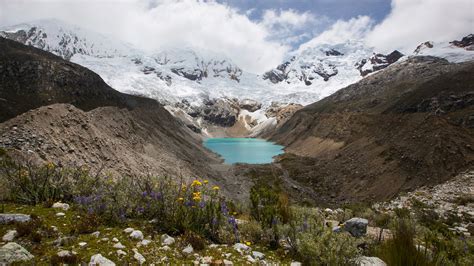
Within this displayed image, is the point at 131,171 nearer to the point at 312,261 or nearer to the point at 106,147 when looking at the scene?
the point at 106,147

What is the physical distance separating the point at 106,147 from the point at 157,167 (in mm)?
7634

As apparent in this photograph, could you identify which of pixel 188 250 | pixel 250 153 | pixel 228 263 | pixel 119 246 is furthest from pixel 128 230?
pixel 250 153

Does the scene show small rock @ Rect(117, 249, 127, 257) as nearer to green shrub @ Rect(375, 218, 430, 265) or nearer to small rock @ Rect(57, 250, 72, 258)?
small rock @ Rect(57, 250, 72, 258)

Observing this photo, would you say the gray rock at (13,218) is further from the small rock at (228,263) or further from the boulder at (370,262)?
the boulder at (370,262)

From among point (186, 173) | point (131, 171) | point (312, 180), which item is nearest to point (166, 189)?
point (131, 171)

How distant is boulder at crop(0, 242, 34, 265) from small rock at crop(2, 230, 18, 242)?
757 millimetres

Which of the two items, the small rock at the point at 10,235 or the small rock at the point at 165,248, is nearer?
the small rock at the point at 10,235

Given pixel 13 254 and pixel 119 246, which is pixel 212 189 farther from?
pixel 13 254

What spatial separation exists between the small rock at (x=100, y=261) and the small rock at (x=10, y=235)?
180 cm

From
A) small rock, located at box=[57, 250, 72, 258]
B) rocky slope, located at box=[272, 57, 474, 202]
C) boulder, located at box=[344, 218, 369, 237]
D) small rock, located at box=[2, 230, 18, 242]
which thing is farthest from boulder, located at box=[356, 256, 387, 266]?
rocky slope, located at box=[272, 57, 474, 202]

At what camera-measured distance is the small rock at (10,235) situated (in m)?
5.11

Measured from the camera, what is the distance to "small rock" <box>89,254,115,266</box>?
14.8 ft

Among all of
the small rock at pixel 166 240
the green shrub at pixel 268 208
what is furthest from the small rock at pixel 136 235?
the green shrub at pixel 268 208

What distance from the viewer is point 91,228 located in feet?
19.6
